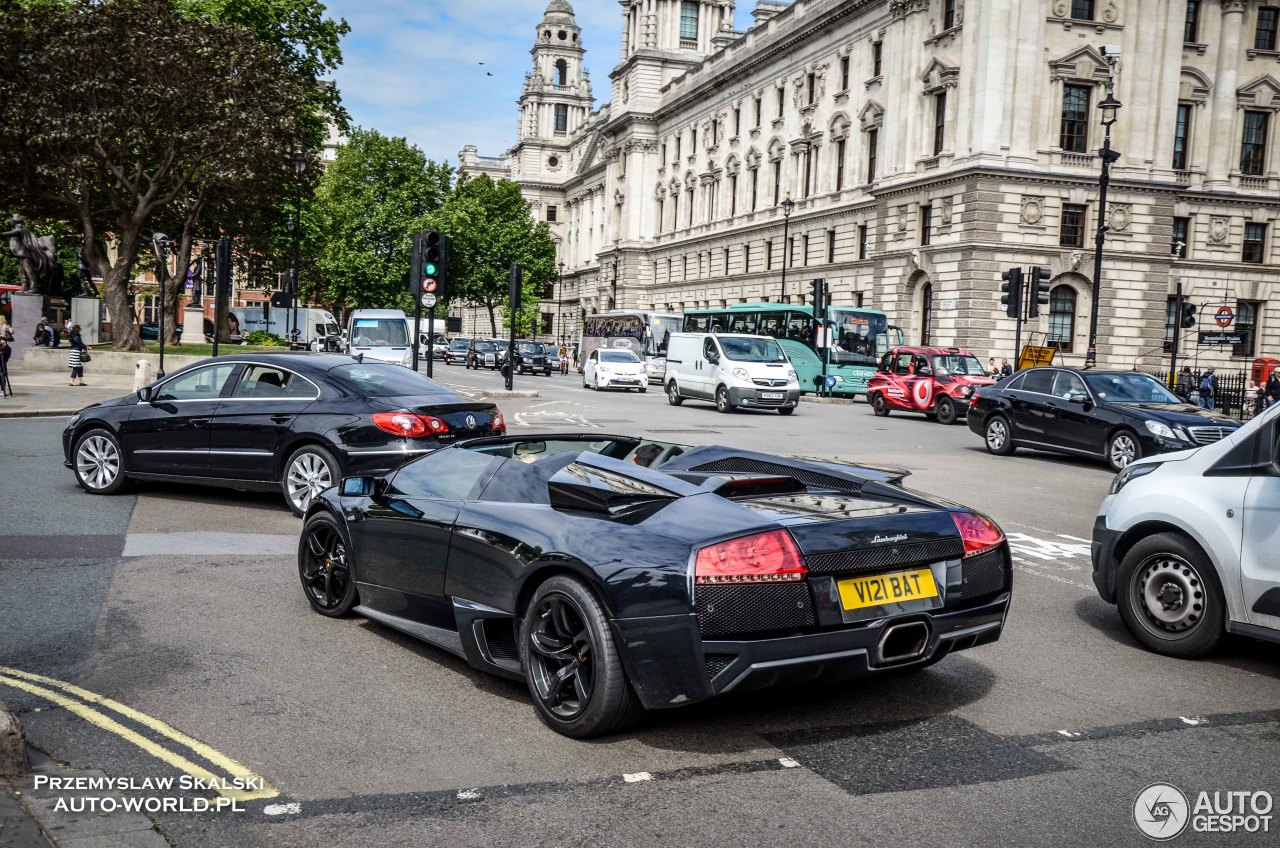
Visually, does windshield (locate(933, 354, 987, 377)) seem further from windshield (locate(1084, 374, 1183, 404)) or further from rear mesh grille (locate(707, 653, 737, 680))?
rear mesh grille (locate(707, 653, 737, 680))

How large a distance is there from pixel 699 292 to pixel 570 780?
74274 mm

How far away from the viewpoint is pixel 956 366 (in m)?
29.4

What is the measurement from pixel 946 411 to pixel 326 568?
76.7 ft

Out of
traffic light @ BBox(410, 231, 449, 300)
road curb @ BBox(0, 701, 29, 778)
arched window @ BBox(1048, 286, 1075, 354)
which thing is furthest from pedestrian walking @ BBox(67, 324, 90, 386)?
arched window @ BBox(1048, 286, 1075, 354)

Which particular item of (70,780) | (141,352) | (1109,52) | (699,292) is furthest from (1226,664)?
(699,292)

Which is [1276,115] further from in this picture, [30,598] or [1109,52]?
[30,598]

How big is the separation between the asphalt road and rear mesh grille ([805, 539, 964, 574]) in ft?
2.42

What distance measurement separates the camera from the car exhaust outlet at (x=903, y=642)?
4.41 meters

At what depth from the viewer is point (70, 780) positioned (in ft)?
13.1

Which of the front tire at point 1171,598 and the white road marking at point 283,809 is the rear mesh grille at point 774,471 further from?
the white road marking at point 283,809

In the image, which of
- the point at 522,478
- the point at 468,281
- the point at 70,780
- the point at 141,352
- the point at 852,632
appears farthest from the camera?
the point at 468,281

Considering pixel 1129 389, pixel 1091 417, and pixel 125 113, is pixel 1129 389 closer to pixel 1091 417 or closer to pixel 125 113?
pixel 1091 417

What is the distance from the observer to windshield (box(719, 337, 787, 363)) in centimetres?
2982

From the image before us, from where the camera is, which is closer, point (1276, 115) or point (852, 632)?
point (852, 632)
